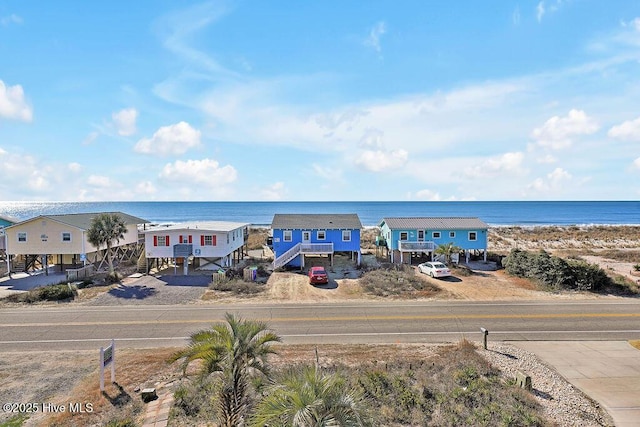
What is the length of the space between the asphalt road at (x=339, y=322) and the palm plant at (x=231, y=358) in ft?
28.5

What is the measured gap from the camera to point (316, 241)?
130 feet

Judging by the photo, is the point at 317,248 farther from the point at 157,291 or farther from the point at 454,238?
the point at 157,291

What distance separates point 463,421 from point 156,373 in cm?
1100

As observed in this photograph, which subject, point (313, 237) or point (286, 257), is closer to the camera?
point (286, 257)

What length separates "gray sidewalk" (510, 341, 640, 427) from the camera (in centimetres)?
1217

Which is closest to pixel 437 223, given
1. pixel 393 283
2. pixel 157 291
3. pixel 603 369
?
pixel 393 283

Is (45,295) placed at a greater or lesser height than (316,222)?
lesser

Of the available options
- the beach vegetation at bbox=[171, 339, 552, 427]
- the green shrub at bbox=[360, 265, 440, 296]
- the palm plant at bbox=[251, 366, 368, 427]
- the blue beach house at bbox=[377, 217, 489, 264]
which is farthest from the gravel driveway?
the palm plant at bbox=[251, 366, 368, 427]

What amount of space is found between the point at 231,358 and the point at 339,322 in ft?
41.4

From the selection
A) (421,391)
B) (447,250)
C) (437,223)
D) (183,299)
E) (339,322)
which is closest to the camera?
(421,391)

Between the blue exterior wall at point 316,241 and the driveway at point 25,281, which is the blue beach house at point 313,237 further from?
the driveway at point 25,281

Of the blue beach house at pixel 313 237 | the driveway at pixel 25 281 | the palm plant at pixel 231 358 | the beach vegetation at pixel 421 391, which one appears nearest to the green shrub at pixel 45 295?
the driveway at pixel 25 281

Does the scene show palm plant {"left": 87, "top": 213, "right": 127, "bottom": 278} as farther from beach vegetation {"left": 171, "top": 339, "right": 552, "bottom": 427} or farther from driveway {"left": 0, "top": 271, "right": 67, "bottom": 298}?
beach vegetation {"left": 171, "top": 339, "right": 552, "bottom": 427}

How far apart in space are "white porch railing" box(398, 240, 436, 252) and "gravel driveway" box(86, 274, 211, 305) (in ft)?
64.8
